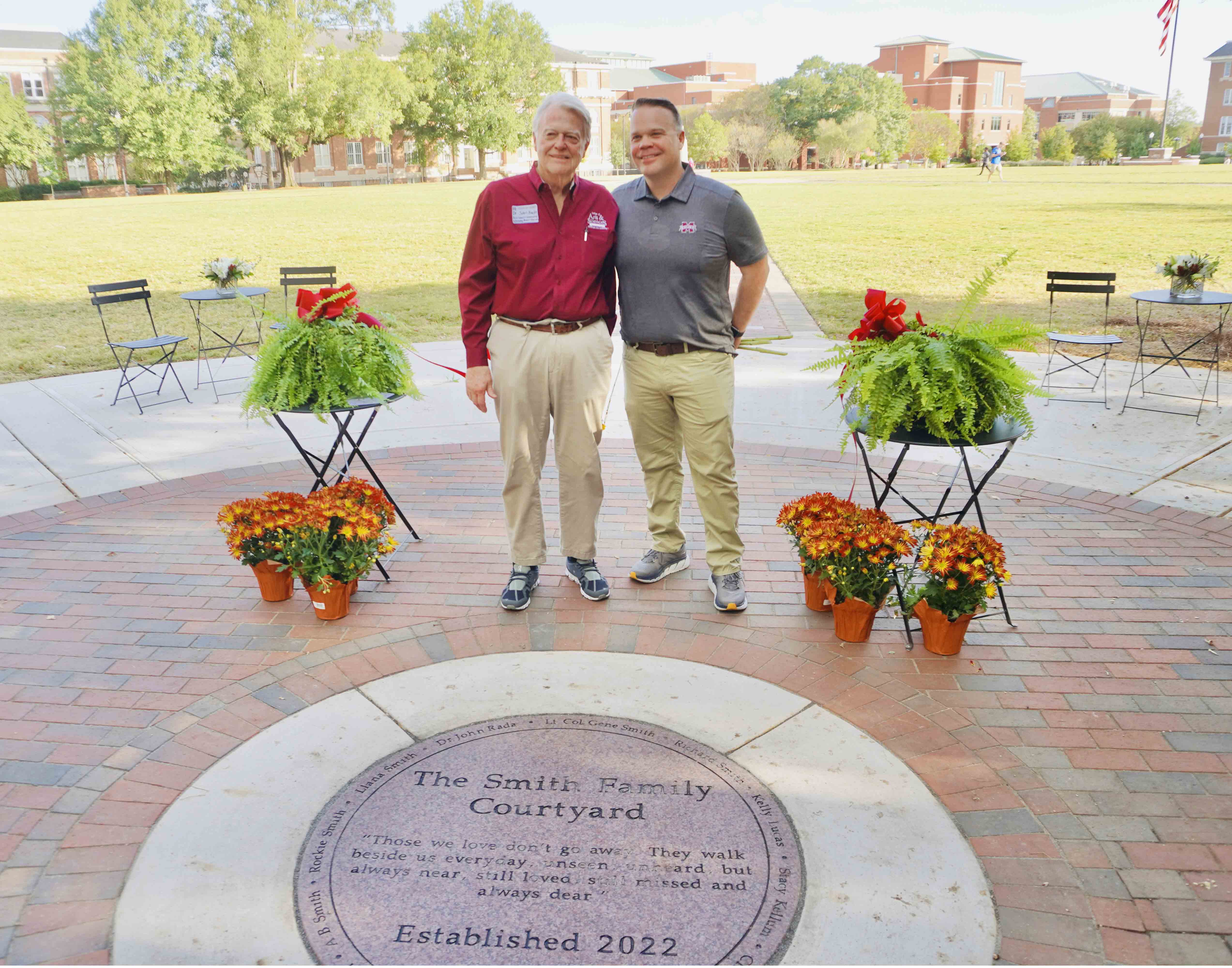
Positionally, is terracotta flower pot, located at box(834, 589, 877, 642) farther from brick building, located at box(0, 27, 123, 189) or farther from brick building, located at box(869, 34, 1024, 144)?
brick building, located at box(869, 34, 1024, 144)

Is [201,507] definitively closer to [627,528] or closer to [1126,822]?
[627,528]

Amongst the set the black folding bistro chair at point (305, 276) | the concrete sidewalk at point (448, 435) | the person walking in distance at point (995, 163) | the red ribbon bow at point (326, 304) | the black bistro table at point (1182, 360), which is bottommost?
the concrete sidewalk at point (448, 435)

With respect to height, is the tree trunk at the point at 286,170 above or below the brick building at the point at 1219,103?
below

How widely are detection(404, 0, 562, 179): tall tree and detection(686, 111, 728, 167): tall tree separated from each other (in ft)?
45.3

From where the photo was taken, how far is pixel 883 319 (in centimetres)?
361

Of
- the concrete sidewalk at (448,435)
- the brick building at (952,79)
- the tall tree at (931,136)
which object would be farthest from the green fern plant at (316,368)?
the brick building at (952,79)

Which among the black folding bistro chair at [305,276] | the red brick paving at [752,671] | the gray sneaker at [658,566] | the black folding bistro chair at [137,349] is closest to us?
the red brick paving at [752,671]

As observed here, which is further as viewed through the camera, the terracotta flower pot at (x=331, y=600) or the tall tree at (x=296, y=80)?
the tall tree at (x=296, y=80)

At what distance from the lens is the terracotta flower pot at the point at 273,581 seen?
4082mm

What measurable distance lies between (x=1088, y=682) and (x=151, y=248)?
22.3m

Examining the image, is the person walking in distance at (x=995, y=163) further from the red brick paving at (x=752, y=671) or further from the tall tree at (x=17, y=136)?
the tall tree at (x=17, y=136)

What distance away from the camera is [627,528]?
16.3 feet

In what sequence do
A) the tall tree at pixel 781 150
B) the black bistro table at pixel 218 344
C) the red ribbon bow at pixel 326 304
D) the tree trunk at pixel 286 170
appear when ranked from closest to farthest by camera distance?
the red ribbon bow at pixel 326 304 < the black bistro table at pixel 218 344 < the tree trunk at pixel 286 170 < the tall tree at pixel 781 150

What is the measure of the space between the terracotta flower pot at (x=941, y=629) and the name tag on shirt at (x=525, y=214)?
2.14m
